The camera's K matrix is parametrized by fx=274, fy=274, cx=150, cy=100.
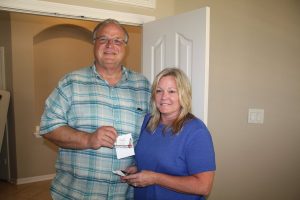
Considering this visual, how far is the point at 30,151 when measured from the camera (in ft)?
13.7

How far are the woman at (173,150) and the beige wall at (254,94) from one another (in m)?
0.86

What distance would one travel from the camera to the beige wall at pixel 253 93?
2.23 m

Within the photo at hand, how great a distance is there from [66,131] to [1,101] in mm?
2862

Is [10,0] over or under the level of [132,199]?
over

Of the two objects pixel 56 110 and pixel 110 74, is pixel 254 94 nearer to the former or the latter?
pixel 110 74

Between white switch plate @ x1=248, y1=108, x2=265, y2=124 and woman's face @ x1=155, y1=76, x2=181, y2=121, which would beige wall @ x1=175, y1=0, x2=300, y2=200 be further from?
woman's face @ x1=155, y1=76, x2=181, y2=121

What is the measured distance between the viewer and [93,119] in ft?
5.04

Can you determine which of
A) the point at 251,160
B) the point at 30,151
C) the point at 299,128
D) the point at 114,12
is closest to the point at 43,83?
the point at 30,151

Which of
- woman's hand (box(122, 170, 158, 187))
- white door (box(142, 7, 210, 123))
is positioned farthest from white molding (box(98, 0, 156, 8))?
woman's hand (box(122, 170, 158, 187))

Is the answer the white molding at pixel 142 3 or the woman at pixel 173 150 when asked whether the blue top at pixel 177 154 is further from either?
the white molding at pixel 142 3

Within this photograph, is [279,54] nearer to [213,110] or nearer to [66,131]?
[213,110]

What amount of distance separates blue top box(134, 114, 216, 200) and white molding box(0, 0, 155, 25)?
1.05 m

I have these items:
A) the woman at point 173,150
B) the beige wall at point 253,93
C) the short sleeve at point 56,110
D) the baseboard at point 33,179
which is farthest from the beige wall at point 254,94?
the baseboard at point 33,179

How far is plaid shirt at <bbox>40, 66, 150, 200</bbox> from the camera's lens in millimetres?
1526
